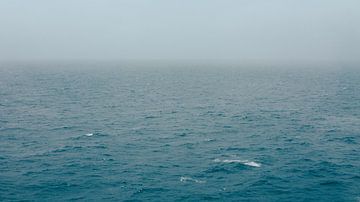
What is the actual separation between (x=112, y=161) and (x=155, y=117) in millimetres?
47461

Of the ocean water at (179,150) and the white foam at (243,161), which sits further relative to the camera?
the white foam at (243,161)

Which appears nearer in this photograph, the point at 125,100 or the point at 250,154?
the point at 250,154

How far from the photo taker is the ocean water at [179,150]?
217ft

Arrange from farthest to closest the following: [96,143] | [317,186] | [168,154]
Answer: [96,143] → [168,154] → [317,186]

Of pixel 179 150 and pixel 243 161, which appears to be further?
pixel 179 150

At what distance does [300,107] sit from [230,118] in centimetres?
3600

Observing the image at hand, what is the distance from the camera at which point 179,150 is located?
90125mm

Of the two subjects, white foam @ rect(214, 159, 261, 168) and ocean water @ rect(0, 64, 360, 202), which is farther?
white foam @ rect(214, 159, 261, 168)

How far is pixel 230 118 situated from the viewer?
125 meters

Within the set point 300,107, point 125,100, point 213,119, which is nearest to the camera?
point 213,119

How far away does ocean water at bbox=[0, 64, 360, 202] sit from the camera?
217 ft

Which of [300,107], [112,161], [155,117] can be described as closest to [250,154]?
[112,161]

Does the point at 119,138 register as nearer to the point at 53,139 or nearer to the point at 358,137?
the point at 53,139

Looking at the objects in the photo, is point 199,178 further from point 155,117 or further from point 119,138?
point 155,117
